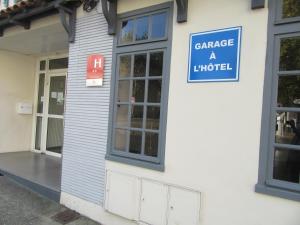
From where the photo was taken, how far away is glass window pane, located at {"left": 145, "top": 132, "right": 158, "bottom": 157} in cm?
429

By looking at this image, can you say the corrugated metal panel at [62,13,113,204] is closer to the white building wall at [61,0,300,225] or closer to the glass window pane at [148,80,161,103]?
the glass window pane at [148,80,161,103]

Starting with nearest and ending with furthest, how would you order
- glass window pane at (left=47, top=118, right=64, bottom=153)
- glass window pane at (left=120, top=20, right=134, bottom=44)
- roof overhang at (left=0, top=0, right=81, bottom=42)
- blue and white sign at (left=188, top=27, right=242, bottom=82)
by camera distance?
blue and white sign at (left=188, top=27, right=242, bottom=82)
glass window pane at (left=120, top=20, right=134, bottom=44)
roof overhang at (left=0, top=0, right=81, bottom=42)
glass window pane at (left=47, top=118, right=64, bottom=153)

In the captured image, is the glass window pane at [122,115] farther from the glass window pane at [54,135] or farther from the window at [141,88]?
the glass window pane at [54,135]

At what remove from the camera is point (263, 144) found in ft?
10.8

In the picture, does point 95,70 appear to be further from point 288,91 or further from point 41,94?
point 41,94

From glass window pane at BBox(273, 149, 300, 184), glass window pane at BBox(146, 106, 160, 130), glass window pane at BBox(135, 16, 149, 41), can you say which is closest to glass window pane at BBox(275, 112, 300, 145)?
glass window pane at BBox(273, 149, 300, 184)

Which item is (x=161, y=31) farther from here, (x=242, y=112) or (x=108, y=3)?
(x=242, y=112)

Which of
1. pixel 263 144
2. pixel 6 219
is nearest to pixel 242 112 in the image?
pixel 263 144

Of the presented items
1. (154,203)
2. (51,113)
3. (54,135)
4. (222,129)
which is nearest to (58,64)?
(51,113)

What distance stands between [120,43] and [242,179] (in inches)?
99.6

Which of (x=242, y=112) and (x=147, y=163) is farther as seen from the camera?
(x=147, y=163)

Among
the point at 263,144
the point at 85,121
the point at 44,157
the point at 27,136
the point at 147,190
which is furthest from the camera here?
the point at 27,136

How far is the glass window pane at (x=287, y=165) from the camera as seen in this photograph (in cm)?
322

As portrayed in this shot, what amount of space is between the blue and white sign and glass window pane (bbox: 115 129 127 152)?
4.58ft
